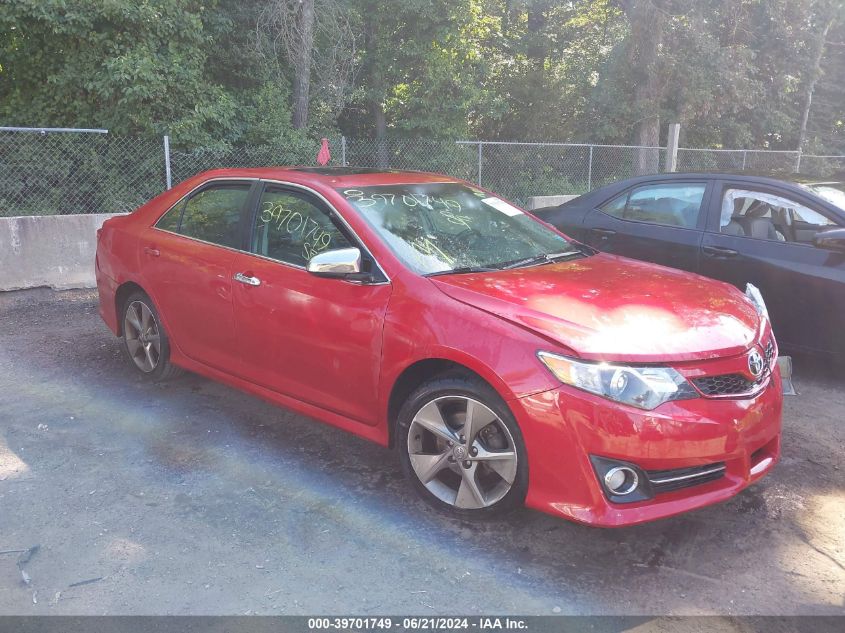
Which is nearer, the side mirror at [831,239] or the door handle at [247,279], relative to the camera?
the door handle at [247,279]

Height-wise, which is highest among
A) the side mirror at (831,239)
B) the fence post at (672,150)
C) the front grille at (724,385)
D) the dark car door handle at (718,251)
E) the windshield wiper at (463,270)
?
the fence post at (672,150)

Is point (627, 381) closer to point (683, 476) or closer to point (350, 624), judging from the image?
point (683, 476)

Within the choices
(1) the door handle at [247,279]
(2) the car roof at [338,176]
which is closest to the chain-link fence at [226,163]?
(2) the car roof at [338,176]

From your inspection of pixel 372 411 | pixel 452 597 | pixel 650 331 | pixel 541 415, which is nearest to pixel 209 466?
pixel 372 411

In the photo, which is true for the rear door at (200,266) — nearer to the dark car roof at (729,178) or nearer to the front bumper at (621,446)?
the front bumper at (621,446)

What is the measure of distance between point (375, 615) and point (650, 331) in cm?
162

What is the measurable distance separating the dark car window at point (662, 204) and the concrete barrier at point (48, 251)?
627cm

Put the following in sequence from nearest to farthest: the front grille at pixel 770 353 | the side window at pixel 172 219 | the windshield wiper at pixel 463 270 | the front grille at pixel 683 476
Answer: the front grille at pixel 683 476
the front grille at pixel 770 353
the windshield wiper at pixel 463 270
the side window at pixel 172 219

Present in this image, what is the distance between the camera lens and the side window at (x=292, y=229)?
396 cm

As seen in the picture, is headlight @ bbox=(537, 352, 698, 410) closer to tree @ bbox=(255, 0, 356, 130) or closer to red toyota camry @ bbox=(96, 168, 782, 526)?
red toyota camry @ bbox=(96, 168, 782, 526)

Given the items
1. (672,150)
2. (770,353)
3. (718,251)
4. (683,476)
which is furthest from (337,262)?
(672,150)

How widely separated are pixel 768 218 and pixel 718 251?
44 centimetres

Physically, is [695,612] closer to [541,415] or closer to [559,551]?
[559,551]

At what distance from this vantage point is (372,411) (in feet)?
11.9
